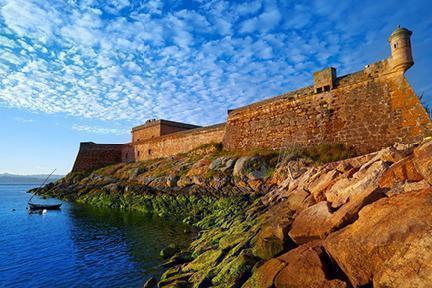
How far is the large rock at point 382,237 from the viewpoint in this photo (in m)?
4.72

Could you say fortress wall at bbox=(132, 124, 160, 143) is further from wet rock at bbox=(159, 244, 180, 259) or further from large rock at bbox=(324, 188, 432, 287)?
large rock at bbox=(324, 188, 432, 287)

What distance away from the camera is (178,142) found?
36.0 m

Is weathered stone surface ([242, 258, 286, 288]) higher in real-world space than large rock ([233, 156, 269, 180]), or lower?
lower

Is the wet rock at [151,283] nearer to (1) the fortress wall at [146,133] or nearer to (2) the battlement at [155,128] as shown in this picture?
(2) the battlement at [155,128]

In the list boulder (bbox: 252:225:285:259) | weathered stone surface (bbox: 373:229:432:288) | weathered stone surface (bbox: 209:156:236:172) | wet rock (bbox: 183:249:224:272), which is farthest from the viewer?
weathered stone surface (bbox: 209:156:236:172)

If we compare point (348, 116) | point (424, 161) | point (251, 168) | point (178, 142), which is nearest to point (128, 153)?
point (178, 142)

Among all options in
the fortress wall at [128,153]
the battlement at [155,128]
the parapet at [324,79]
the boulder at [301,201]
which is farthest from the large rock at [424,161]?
the fortress wall at [128,153]

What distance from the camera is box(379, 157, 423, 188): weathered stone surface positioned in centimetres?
682

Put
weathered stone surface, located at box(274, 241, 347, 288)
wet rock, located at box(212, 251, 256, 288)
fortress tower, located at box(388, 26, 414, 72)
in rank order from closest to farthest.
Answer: weathered stone surface, located at box(274, 241, 347, 288) < wet rock, located at box(212, 251, 256, 288) < fortress tower, located at box(388, 26, 414, 72)

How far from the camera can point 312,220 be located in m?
7.51

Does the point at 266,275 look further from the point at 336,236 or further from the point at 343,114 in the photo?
the point at 343,114

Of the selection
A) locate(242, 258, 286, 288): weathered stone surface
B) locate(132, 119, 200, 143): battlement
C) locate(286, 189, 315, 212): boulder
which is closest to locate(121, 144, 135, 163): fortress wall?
locate(132, 119, 200, 143): battlement

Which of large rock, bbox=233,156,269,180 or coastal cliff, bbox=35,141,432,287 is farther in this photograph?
large rock, bbox=233,156,269,180

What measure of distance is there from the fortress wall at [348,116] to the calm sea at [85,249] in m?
11.7
